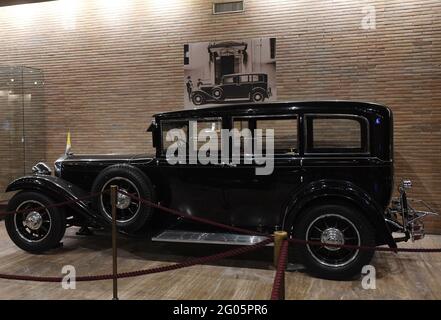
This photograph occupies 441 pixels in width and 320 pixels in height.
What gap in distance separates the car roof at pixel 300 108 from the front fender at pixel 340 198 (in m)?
0.76

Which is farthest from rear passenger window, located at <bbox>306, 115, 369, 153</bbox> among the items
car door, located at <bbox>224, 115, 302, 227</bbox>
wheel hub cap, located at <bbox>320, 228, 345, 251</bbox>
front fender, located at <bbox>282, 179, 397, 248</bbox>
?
wheel hub cap, located at <bbox>320, 228, 345, 251</bbox>

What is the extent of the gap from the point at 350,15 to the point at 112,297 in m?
5.53

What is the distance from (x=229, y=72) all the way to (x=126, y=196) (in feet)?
11.0

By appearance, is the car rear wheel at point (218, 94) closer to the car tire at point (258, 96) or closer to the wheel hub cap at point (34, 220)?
the car tire at point (258, 96)

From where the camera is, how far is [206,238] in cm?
438

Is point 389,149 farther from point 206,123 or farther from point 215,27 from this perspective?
point 215,27

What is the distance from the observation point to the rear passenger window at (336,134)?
166 inches

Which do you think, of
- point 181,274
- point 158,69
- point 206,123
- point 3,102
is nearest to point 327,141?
point 206,123

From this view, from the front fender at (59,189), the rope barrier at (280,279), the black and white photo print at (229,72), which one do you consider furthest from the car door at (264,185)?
the black and white photo print at (229,72)

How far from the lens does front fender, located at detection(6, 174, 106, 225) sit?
4.88 m

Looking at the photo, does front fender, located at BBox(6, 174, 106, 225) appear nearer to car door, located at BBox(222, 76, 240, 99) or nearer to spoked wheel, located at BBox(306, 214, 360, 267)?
spoked wheel, located at BBox(306, 214, 360, 267)

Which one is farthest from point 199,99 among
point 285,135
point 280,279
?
point 280,279

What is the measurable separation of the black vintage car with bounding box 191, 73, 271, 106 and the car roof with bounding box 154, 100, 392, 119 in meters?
2.52

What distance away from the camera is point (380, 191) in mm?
4113
